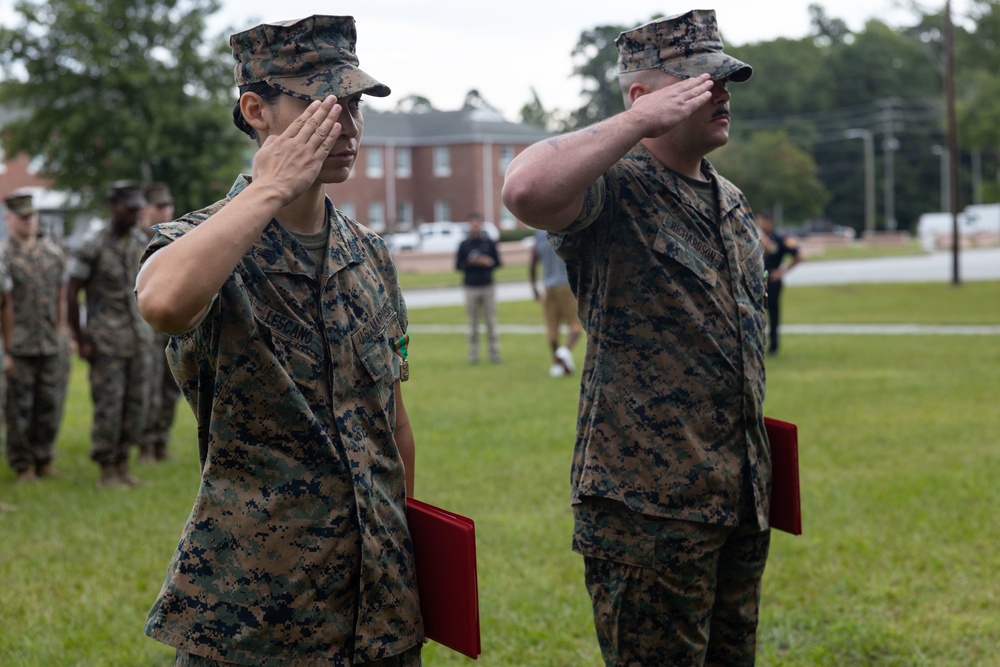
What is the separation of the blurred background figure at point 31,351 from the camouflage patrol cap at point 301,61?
7407mm

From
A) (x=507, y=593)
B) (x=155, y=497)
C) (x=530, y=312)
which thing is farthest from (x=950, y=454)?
(x=530, y=312)

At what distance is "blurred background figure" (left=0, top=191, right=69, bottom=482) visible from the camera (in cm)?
927

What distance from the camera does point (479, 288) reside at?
16.5m

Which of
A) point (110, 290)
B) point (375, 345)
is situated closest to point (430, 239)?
point (110, 290)

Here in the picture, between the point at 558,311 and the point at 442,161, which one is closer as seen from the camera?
the point at 558,311

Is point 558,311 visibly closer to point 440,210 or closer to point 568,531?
point 568,531

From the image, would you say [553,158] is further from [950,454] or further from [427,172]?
[427,172]

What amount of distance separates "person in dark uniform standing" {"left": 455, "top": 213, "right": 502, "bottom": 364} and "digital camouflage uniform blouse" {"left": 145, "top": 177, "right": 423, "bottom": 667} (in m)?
13.5

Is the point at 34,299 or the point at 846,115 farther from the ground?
the point at 846,115

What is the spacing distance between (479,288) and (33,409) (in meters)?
7.95

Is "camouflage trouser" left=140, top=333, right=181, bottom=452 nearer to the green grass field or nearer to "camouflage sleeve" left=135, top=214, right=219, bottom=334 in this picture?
the green grass field

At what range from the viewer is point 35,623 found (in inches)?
216

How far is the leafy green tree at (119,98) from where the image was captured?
38.9 metres

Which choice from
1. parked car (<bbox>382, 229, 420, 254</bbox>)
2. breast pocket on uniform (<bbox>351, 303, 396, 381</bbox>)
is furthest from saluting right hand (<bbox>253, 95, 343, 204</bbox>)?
parked car (<bbox>382, 229, 420, 254</bbox>)
